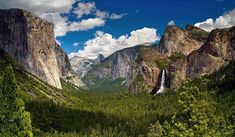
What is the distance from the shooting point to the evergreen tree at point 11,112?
41781mm

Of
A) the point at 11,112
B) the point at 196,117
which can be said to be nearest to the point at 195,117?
the point at 196,117

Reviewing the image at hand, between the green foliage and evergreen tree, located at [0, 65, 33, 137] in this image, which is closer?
the green foliage

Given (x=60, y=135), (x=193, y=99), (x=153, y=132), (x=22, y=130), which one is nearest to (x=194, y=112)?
(x=193, y=99)

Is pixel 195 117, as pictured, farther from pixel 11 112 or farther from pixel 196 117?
pixel 11 112

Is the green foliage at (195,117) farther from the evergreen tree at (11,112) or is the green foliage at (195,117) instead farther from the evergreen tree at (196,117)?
the evergreen tree at (11,112)

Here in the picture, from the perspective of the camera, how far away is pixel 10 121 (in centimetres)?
4203

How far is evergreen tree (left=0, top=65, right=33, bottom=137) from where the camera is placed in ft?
137

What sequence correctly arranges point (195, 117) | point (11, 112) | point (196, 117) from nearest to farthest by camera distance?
point (195, 117), point (196, 117), point (11, 112)

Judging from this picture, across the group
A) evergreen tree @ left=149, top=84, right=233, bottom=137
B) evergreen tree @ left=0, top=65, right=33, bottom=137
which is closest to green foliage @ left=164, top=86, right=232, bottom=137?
evergreen tree @ left=149, top=84, right=233, bottom=137

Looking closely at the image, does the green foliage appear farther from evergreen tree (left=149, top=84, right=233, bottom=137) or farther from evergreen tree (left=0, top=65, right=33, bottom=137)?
evergreen tree (left=0, top=65, right=33, bottom=137)


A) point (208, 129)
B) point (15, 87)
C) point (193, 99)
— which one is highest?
point (15, 87)

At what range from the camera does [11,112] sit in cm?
4197

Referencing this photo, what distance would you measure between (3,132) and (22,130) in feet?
6.06

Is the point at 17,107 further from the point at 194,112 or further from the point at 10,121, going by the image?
the point at 194,112
